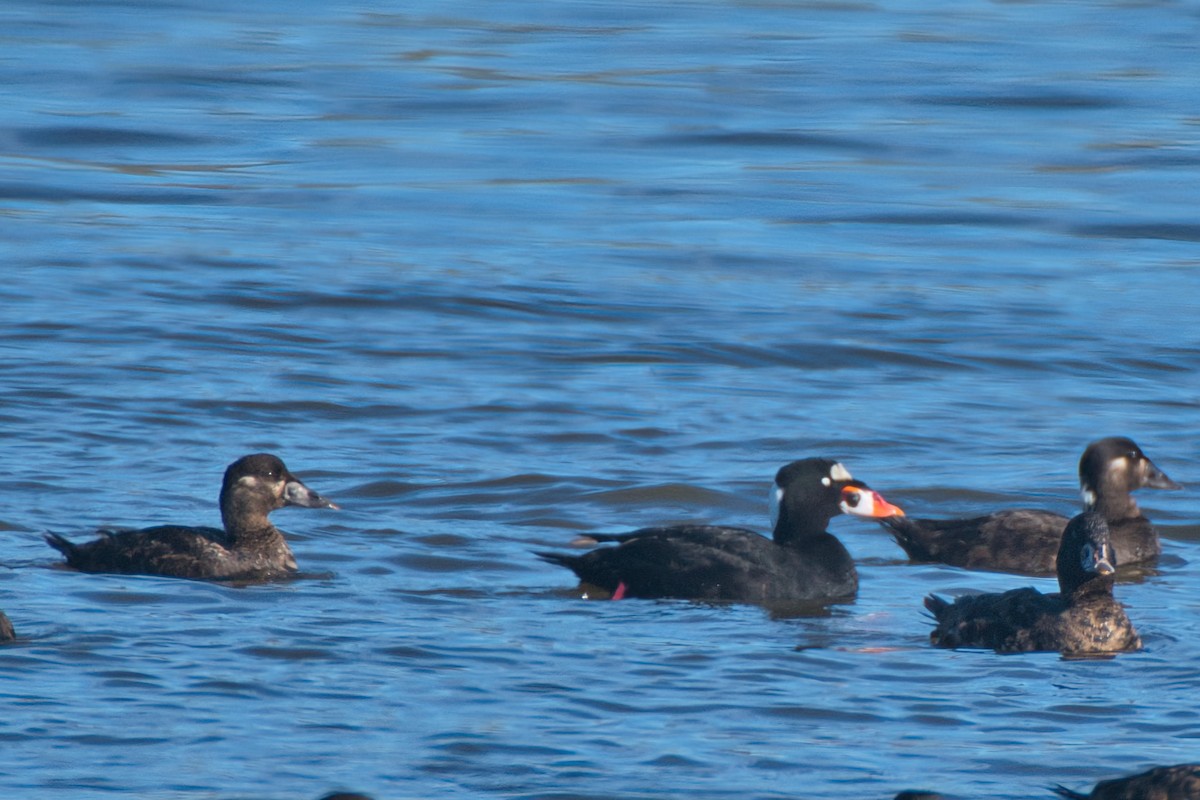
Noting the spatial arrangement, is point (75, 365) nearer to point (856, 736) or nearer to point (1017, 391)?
point (1017, 391)

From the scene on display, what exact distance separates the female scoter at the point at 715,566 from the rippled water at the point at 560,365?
193 mm

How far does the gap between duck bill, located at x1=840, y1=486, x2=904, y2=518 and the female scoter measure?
0.29 m

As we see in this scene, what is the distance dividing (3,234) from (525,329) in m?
5.54

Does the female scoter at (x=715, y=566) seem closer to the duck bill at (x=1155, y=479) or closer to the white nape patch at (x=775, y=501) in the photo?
the white nape patch at (x=775, y=501)

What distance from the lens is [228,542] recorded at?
35.0 ft

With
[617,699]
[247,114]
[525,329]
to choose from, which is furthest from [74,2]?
[617,699]

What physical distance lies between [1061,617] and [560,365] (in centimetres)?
641

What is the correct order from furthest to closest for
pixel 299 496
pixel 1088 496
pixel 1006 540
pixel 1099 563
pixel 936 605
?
pixel 1088 496, pixel 1006 540, pixel 299 496, pixel 936 605, pixel 1099 563

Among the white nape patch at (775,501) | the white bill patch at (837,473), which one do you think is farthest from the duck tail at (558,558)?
the white bill patch at (837,473)

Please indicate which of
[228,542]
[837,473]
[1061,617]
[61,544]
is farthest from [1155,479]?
[61,544]

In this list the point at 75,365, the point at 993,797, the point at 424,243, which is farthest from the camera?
the point at 424,243

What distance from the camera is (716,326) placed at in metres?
16.7

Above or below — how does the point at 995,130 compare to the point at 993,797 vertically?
above

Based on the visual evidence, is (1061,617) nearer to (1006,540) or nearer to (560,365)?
(1006,540)
